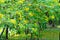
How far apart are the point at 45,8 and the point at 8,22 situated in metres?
9.42

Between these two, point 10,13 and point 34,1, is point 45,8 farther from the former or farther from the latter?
point 10,13

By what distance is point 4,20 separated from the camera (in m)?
16.3

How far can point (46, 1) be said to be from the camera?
25.6 metres

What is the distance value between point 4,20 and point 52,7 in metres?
10.8

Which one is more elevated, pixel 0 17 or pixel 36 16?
pixel 0 17

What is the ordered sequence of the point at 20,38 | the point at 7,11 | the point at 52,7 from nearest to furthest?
the point at 7,11, the point at 52,7, the point at 20,38

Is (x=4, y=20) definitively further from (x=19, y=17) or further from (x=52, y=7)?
(x=52, y=7)

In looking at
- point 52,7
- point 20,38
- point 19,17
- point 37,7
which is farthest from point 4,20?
point 20,38

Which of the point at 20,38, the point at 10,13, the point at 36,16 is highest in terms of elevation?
the point at 10,13

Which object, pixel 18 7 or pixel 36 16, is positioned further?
pixel 36 16

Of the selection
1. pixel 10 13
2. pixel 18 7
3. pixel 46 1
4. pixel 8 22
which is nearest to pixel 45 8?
pixel 46 1

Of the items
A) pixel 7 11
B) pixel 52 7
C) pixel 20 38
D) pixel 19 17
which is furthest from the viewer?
pixel 20 38

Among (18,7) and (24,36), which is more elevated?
(18,7)

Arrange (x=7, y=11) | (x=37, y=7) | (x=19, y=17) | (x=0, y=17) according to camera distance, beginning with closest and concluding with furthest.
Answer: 1. (x=0, y=17)
2. (x=7, y=11)
3. (x=19, y=17)
4. (x=37, y=7)
